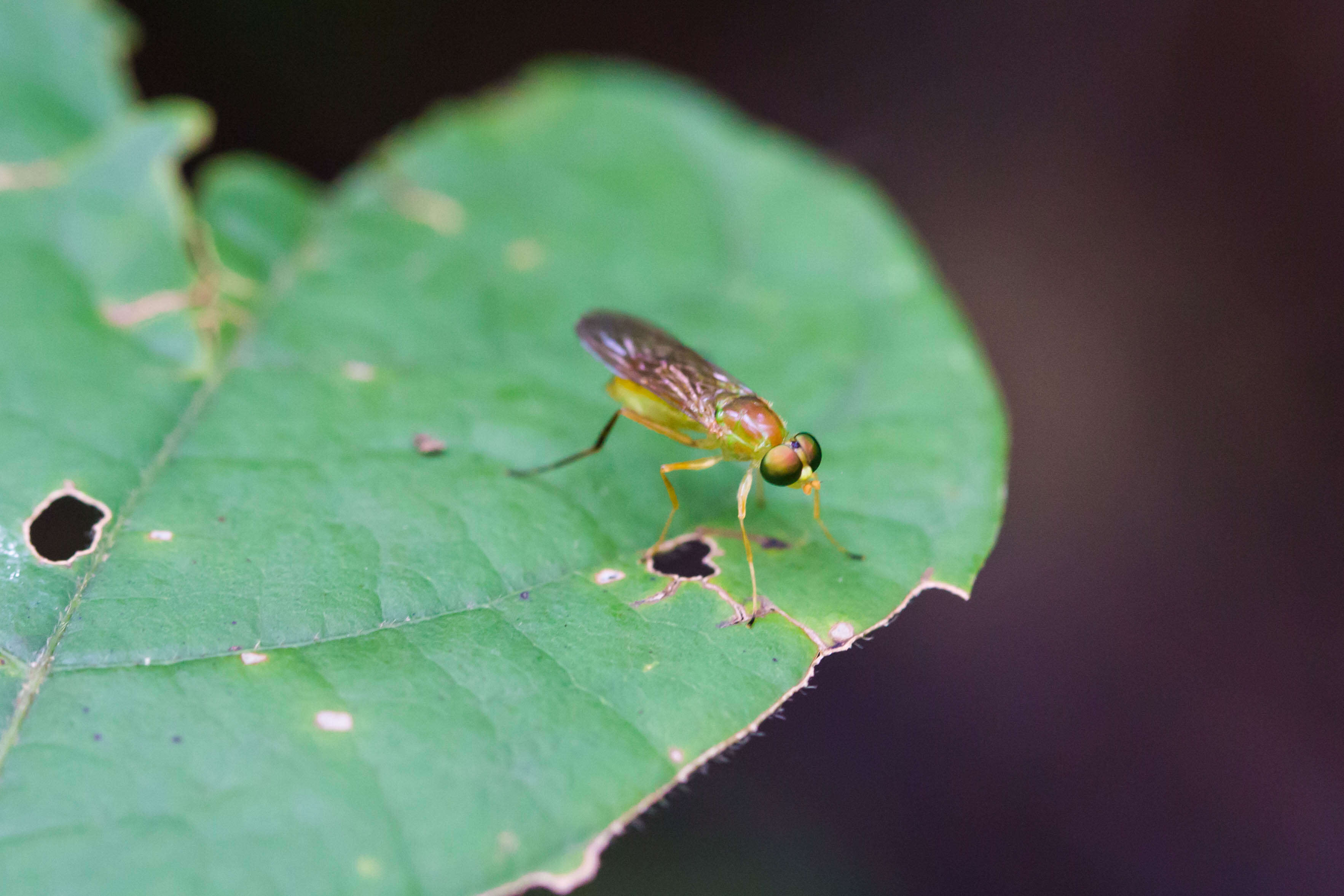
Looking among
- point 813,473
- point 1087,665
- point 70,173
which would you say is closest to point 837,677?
point 1087,665

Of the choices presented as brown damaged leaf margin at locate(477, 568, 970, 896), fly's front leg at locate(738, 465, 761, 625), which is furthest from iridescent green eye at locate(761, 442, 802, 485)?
brown damaged leaf margin at locate(477, 568, 970, 896)

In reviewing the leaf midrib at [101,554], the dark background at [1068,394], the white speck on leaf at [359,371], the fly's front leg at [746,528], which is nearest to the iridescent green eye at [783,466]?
the fly's front leg at [746,528]

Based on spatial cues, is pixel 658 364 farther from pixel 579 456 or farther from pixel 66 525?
pixel 66 525

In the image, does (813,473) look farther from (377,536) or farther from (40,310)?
(40,310)

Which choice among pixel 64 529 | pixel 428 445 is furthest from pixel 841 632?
pixel 64 529

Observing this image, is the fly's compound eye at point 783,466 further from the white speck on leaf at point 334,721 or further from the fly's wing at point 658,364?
the white speck on leaf at point 334,721
